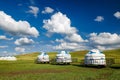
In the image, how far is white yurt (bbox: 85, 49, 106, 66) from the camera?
6806 centimetres

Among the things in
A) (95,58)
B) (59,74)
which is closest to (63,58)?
(95,58)

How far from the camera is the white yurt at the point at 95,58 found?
68.1 m

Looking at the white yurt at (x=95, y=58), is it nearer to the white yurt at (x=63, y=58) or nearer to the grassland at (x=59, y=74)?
the grassland at (x=59, y=74)

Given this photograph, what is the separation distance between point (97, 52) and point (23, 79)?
133 feet

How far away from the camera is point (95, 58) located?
68.6 m

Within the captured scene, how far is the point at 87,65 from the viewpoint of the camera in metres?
71.6

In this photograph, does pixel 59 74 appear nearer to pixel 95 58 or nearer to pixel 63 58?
pixel 95 58

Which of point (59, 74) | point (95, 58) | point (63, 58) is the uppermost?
point (63, 58)

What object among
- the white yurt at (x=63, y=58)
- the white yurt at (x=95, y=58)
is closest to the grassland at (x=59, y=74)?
the white yurt at (x=95, y=58)

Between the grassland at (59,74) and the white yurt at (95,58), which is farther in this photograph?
the white yurt at (95,58)

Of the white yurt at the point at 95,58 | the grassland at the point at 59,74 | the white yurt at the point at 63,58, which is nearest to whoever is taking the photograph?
the grassland at the point at 59,74

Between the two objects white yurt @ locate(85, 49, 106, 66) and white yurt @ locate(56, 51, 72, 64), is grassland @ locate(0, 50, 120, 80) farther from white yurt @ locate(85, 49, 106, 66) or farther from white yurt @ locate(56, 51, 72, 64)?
white yurt @ locate(56, 51, 72, 64)

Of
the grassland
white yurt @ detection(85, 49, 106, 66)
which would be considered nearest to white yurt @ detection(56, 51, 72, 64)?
white yurt @ detection(85, 49, 106, 66)

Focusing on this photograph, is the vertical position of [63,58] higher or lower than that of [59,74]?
higher
